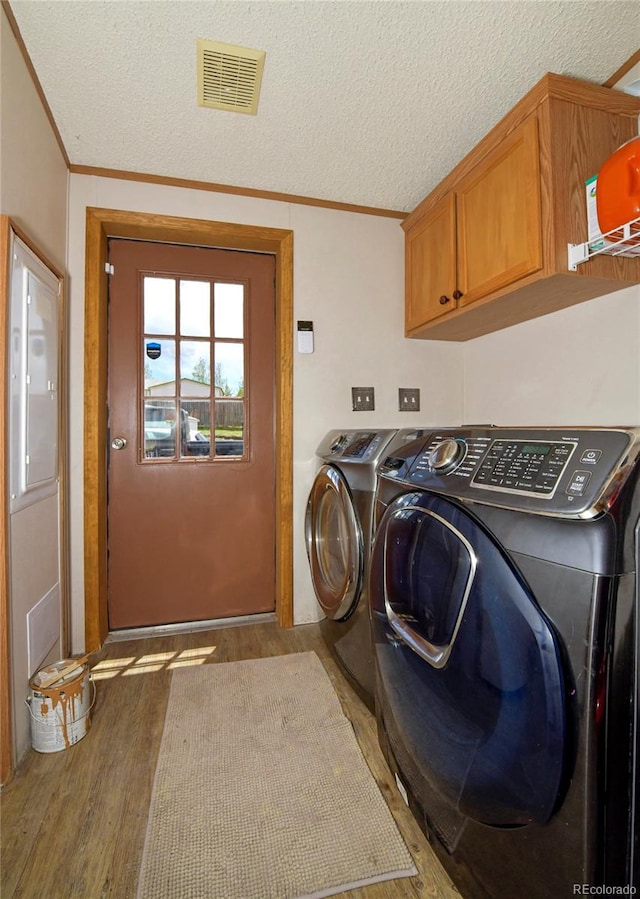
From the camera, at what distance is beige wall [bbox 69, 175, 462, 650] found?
2.27m

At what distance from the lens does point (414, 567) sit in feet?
3.34

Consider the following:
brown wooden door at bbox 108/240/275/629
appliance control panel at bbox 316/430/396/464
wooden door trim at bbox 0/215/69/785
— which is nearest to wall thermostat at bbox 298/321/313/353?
brown wooden door at bbox 108/240/275/629

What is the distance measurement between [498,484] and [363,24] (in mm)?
1492

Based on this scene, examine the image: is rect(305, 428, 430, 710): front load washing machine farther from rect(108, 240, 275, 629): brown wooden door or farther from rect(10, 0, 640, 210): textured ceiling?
rect(10, 0, 640, 210): textured ceiling

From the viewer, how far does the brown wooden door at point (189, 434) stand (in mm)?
2254

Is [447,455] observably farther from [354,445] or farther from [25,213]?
[25,213]

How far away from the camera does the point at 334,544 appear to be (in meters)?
1.88

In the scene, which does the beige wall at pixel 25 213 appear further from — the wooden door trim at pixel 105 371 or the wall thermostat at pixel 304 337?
the wall thermostat at pixel 304 337

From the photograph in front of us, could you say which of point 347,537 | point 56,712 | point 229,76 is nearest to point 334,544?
point 347,537

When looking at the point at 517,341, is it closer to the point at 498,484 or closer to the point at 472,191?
the point at 472,191

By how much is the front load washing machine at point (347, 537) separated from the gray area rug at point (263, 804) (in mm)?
220

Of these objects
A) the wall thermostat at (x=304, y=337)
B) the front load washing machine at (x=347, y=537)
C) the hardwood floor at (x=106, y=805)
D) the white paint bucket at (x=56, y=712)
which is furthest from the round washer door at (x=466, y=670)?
the wall thermostat at (x=304, y=337)

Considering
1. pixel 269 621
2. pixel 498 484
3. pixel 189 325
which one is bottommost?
pixel 269 621

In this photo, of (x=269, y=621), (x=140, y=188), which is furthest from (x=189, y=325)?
(x=269, y=621)
